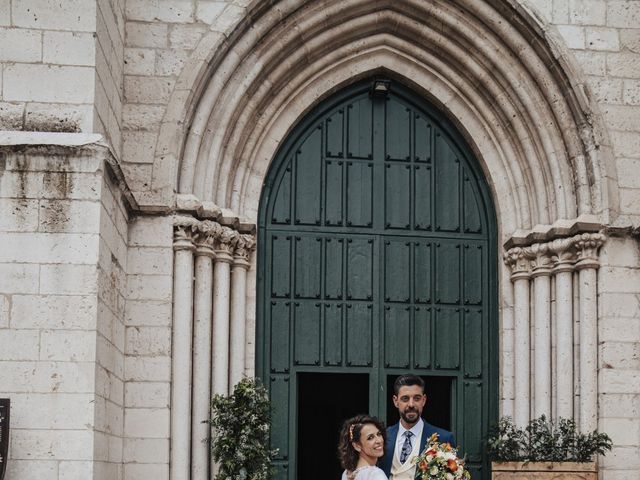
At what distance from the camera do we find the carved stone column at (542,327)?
9.55 m

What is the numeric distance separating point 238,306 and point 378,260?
4.12ft

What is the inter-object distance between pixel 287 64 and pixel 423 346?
2.53m

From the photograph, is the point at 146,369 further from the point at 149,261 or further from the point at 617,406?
the point at 617,406

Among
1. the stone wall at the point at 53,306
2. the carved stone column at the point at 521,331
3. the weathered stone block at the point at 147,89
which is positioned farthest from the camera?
the carved stone column at the point at 521,331

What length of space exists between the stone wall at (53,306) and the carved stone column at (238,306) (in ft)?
5.73

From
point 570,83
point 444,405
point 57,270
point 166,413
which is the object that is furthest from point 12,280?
point 444,405

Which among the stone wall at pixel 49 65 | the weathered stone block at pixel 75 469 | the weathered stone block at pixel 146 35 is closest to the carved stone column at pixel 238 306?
the weathered stone block at pixel 146 35

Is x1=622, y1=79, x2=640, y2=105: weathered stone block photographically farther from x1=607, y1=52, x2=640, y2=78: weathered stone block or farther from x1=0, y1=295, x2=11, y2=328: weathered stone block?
x1=0, y1=295, x2=11, y2=328: weathered stone block

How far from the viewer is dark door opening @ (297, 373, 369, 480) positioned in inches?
567

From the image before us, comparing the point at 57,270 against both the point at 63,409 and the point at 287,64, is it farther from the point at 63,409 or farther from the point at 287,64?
the point at 287,64

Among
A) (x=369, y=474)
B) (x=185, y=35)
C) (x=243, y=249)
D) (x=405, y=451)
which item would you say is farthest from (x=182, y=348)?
(x=369, y=474)

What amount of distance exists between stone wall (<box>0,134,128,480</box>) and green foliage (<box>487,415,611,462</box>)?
123 inches

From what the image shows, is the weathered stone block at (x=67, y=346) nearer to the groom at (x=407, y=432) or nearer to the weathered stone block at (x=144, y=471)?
the weathered stone block at (x=144, y=471)

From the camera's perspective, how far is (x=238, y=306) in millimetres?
9531
